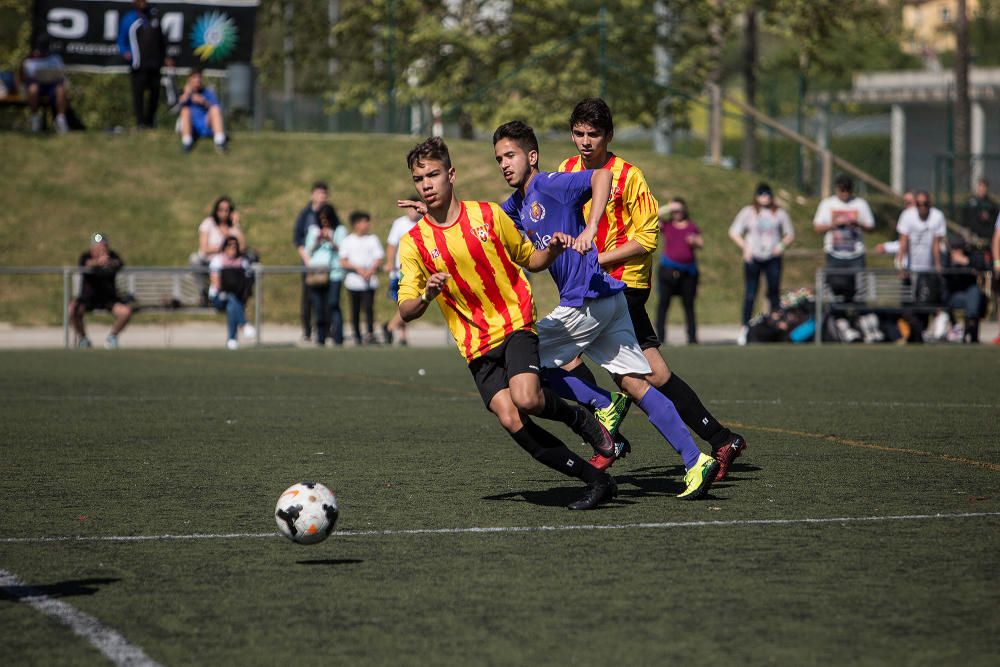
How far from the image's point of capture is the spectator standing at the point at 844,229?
21.3 metres

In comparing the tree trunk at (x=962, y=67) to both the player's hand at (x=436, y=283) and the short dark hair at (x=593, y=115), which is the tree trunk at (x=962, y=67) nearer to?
the short dark hair at (x=593, y=115)

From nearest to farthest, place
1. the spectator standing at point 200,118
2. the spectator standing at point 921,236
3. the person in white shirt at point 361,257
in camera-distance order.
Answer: the person in white shirt at point 361,257 → the spectator standing at point 921,236 → the spectator standing at point 200,118

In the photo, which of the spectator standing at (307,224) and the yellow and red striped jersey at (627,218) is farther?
the spectator standing at (307,224)

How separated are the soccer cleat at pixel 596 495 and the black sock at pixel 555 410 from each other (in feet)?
1.15

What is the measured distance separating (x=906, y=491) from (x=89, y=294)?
15285 millimetres

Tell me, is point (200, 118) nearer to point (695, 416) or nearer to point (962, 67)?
point (962, 67)

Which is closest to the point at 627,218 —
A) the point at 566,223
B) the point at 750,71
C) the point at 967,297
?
the point at 566,223

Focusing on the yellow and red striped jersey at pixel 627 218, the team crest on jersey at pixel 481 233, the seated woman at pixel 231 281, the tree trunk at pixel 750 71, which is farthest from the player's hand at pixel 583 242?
the tree trunk at pixel 750 71

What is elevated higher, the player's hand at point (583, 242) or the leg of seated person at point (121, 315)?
the player's hand at point (583, 242)

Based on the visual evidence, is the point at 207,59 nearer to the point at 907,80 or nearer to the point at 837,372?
the point at 837,372

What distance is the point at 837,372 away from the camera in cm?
1623

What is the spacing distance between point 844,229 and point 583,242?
1546cm

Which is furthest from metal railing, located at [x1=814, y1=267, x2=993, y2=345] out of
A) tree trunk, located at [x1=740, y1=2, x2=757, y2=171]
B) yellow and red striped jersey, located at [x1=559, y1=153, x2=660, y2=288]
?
tree trunk, located at [x1=740, y1=2, x2=757, y2=171]

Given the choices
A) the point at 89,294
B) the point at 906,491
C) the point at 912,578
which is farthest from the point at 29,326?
the point at 912,578
